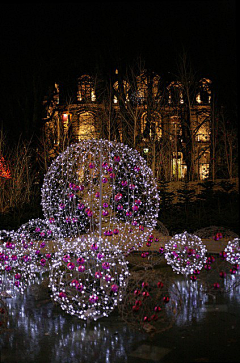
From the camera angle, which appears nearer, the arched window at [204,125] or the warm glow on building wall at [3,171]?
the warm glow on building wall at [3,171]

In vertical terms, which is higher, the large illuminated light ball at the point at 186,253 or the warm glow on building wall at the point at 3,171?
the warm glow on building wall at the point at 3,171

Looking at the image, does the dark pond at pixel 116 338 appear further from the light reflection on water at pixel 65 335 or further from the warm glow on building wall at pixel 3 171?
the warm glow on building wall at pixel 3 171

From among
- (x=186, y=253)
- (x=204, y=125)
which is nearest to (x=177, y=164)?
(x=204, y=125)

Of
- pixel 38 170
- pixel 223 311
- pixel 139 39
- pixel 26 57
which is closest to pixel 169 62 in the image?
pixel 139 39

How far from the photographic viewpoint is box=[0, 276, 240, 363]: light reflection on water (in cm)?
421

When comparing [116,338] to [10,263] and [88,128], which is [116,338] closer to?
[10,263]

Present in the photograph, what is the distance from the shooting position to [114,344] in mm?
4469

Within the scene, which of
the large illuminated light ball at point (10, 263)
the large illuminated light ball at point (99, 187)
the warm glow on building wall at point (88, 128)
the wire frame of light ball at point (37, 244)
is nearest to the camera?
the large illuminated light ball at point (99, 187)

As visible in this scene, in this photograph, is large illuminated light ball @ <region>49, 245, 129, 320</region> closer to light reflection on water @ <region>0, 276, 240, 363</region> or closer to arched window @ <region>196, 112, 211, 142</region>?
light reflection on water @ <region>0, 276, 240, 363</region>

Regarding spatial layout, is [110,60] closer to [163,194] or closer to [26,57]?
[26,57]

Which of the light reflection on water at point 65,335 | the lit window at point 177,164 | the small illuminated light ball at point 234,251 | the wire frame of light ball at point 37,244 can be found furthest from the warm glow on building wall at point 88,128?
the light reflection on water at point 65,335

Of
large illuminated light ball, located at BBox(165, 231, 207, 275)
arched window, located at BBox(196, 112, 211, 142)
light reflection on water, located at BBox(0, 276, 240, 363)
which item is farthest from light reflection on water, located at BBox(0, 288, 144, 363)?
arched window, located at BBox(196, 112, 211, 142)

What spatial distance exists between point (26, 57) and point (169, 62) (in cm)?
674

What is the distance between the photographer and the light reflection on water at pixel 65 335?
4.21 metres
